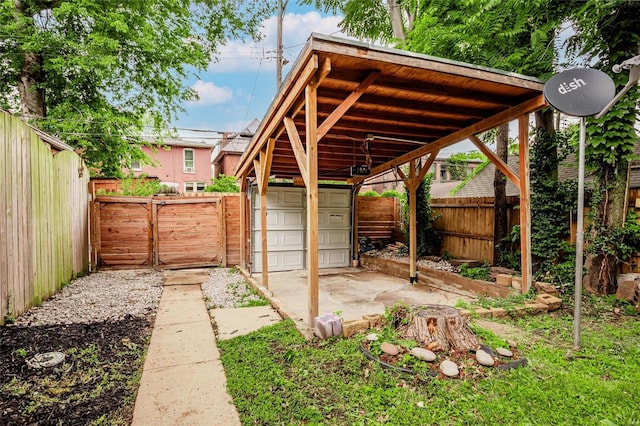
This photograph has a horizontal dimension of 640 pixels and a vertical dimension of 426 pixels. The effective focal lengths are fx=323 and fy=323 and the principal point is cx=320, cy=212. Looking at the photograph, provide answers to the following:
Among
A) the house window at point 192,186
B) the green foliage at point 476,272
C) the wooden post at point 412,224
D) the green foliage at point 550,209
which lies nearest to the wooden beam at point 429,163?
the wooden post at point 412,224

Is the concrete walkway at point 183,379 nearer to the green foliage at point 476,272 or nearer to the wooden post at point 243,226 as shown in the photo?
the wooden post at point 243,226

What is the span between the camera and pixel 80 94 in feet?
31.0

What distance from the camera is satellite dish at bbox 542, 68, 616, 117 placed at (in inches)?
112

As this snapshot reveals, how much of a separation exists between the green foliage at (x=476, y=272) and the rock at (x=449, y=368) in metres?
3.42

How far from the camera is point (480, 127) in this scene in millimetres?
4730

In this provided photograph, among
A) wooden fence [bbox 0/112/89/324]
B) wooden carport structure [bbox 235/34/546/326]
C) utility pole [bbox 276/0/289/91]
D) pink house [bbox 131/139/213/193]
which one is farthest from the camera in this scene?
pink house [bbox 131/139/213/193]

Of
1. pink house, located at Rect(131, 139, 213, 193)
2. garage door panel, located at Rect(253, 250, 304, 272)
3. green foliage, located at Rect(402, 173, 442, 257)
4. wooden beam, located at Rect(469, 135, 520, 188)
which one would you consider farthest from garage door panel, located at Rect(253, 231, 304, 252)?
pink house, located at Rect(131, 139, 213, 193)

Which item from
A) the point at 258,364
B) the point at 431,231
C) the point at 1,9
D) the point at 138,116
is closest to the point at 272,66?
the point at 138,116

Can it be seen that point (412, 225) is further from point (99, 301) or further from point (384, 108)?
point (99, 301)

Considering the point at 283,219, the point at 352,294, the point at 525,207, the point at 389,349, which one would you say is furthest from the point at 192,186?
the point at 389,349

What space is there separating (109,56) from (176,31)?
108 inches

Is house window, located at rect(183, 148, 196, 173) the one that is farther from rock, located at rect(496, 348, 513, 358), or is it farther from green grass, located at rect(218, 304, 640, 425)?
rock, located at rect(496, 348, 513, 358)

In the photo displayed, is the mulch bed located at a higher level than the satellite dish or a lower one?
lower

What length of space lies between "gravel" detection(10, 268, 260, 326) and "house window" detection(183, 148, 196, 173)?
12.8 meters
